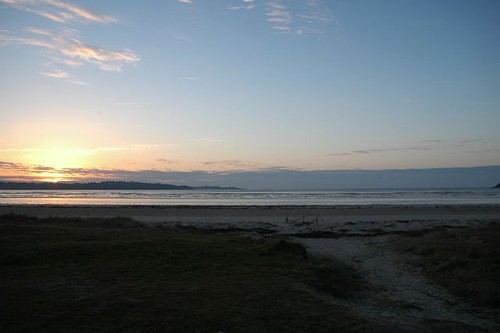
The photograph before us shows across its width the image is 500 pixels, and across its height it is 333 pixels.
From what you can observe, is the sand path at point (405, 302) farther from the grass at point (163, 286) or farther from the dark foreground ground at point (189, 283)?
the grass at point (163, 286)

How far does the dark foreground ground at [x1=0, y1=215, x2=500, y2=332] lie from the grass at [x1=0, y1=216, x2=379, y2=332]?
25mm

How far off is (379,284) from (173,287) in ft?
22.5

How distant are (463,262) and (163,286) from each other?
10.8 m

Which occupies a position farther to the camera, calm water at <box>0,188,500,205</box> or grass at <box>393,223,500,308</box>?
calm water at <box>0,188,500,205</box>

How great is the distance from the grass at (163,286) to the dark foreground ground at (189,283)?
1.0 inches

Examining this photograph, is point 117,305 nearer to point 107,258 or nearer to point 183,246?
point 107,258

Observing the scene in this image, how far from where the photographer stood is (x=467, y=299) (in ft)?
40.1

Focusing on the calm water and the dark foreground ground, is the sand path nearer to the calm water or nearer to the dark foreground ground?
the dark foreground ground

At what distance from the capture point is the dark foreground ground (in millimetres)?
8914

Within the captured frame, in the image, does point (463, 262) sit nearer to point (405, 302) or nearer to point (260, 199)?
point (405, 302)

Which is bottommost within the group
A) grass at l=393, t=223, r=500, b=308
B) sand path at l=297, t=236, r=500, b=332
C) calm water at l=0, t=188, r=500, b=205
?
calm water at l=0, t=188, r=500, b=205

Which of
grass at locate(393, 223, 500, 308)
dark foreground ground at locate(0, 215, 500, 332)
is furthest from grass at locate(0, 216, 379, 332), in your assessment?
grass at locate(393, 223, 500, 308)

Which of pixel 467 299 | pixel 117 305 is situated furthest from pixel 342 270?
pixel 117 305

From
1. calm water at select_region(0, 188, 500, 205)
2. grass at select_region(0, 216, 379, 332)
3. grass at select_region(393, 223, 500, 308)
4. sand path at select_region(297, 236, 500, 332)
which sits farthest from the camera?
calm water at select_region(0, 188, 500, 205)
